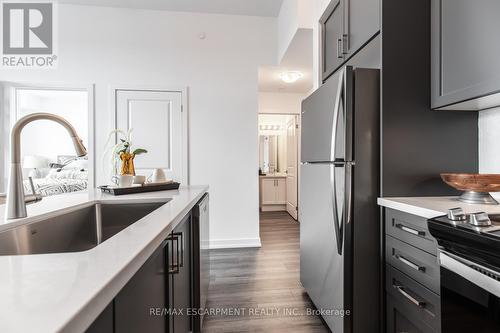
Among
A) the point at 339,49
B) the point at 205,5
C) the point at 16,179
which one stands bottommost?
the point at 16,179

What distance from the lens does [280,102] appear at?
495cm

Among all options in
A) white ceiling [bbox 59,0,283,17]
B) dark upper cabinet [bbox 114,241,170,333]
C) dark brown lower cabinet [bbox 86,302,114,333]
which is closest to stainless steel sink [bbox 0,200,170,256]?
dark upper cabinet [bbox 114,241,170,333]

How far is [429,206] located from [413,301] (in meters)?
0.43

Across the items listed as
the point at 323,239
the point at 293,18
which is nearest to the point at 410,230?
the point at 323,239

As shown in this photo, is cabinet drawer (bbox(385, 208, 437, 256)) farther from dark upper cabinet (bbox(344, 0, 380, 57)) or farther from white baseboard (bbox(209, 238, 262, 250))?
white baseboard (bbox(209, 238, 262, 250))

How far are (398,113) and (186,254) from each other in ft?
4.44

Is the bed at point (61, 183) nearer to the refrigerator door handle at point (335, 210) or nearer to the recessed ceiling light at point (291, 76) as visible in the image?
the recessed ceiling light at point (291, 76)

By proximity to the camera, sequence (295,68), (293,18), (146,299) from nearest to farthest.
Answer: (146,299) < (293,18) < (295,68)

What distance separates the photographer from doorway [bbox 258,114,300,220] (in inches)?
197

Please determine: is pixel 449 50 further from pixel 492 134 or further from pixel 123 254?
pixel 123 254

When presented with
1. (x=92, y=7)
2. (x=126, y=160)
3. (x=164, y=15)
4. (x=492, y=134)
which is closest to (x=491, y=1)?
(x=492, y=134)

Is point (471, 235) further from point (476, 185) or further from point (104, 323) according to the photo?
point (104, 323)

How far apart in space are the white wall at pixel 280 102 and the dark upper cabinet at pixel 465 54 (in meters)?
3.58

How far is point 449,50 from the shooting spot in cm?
129
